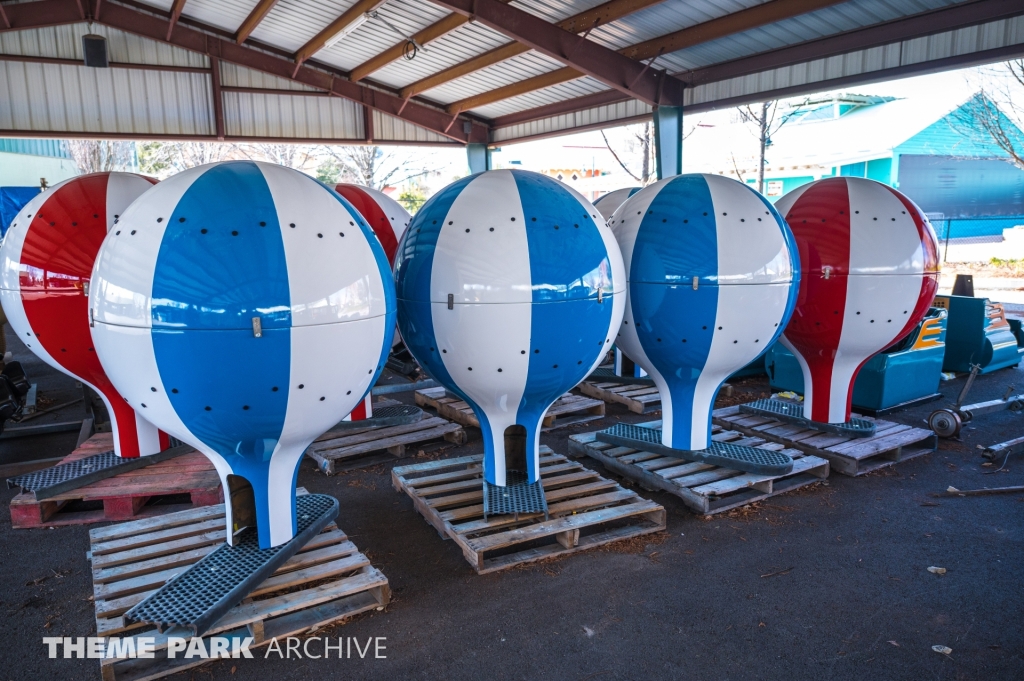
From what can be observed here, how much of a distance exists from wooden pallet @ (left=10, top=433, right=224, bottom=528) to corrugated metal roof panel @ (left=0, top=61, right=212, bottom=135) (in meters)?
12.0

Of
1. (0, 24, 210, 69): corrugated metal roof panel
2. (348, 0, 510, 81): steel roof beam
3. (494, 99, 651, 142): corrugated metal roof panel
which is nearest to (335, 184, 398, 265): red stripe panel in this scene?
(348, 0, 510, 81): steel roof beam

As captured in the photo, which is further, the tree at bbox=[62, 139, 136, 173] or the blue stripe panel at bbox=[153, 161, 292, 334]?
the tree at bbox=[62, 139, 136, 173]

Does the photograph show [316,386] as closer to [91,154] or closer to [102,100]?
[102,100]

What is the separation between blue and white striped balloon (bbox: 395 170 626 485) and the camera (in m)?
3.66

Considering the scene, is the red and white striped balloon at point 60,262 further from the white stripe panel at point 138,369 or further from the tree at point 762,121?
the tree at point 762,121

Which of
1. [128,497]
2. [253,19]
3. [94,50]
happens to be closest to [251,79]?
[253,19]

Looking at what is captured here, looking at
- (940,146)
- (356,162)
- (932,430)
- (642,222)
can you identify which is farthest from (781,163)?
(642,222)

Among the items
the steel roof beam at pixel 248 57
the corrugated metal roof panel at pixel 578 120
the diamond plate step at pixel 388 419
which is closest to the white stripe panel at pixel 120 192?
the diamond plate step at pixel 388 419

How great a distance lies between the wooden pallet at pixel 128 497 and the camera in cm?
441

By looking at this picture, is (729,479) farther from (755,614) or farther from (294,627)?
(294,627)

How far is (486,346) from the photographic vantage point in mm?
3752

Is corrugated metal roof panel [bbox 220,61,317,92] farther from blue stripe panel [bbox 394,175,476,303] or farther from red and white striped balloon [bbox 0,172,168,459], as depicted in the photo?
blue stripe panel [bbox 394,175,476,303]

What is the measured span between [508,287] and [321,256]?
3.52 ft

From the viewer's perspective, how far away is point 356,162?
26.6 m
